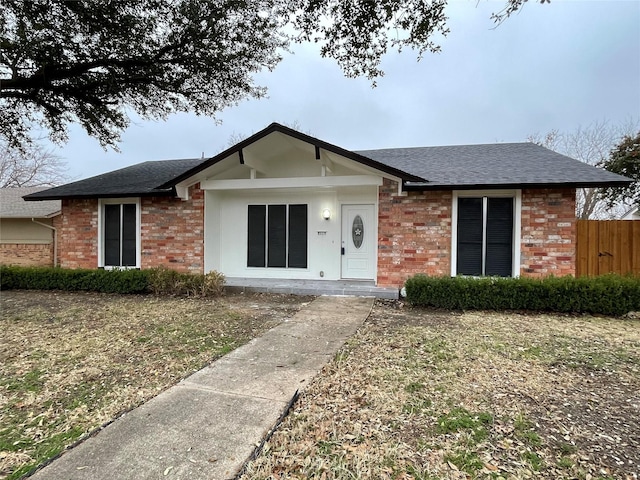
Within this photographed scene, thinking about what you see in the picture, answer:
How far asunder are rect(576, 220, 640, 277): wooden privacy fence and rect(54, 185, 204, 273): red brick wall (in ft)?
31.7

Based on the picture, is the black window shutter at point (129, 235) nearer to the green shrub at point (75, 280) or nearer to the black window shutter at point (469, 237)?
the green shrub at point (75, 280)

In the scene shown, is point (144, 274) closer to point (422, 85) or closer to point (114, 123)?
point (114, 123)

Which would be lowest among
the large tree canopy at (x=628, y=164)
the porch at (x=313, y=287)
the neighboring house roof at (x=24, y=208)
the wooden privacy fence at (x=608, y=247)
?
the porch at (x=313, y=287)

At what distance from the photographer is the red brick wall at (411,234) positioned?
7953mm

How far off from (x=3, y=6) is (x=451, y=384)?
10.6 meters

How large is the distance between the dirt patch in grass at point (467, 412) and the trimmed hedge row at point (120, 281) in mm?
4825

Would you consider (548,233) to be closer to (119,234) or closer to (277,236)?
(277,236)

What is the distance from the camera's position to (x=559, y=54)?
12023 millimetres

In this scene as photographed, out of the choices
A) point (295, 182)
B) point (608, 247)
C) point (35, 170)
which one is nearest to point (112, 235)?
point (295, 182)

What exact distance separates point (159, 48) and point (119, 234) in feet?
17.4

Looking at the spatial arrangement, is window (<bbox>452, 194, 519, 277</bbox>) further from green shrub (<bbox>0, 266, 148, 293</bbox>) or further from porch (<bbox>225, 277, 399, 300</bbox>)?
green shrub (<bbox>0, 266, 148, 293</bbox>)

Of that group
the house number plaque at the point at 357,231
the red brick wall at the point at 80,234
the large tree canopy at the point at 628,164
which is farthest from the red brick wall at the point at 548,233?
the red brick wall at the point at 80,234

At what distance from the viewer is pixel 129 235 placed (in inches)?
395

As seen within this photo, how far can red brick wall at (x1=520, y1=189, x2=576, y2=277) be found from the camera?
7.41 m
